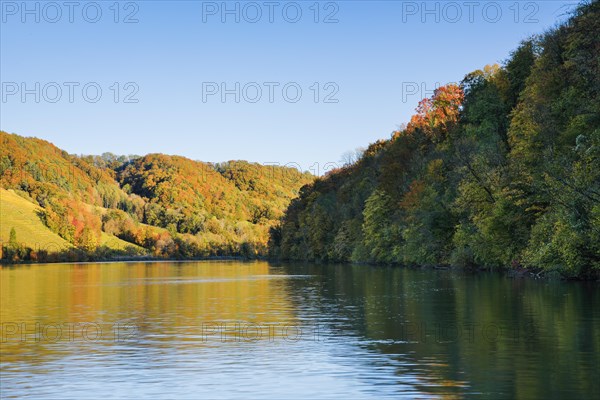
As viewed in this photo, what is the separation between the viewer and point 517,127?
77.4 meters

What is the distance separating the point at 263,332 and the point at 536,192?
1522 inches

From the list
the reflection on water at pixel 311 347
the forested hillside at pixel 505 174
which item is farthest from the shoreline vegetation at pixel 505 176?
the reflection on water at pixel 311 347

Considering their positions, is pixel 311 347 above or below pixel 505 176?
below

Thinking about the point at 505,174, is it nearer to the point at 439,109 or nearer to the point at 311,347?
the point at 311,347

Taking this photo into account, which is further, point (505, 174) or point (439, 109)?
point (439, 109)

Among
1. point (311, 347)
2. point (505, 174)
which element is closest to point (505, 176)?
point (505, 174)

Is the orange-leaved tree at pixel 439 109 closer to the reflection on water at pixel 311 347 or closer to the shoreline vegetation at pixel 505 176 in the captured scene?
the shoreline vegetation at pixel 505 176

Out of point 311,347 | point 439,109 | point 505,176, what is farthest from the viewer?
point 439,109

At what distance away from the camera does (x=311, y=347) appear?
25375mm

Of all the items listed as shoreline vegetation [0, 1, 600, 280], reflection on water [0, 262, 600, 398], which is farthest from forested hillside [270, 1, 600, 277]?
reflection on water [0, 262, 600, 398]

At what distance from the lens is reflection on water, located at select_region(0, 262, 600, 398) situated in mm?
18312

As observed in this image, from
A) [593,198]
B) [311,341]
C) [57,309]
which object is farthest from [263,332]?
[593,198]

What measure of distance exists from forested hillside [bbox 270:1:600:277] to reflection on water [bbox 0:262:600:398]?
734 cm

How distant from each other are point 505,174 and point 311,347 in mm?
46205
